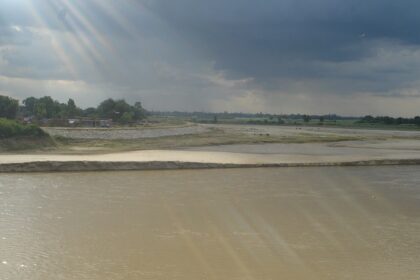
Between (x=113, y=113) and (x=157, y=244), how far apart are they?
57806mm

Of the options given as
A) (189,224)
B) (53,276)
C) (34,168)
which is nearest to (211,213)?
(189,224)

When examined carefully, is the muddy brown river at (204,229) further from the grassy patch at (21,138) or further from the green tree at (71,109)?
the green tree at (71,109)

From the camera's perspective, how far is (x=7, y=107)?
153ft

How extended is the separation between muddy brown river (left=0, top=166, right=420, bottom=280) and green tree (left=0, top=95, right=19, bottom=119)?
108 ft

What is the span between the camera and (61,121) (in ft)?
142

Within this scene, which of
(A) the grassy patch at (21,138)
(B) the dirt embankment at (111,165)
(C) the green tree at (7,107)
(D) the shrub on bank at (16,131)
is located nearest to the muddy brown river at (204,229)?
(B) the dirt embankment at (111,165)

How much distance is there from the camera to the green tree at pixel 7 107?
4647cm

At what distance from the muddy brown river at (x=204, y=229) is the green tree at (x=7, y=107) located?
108ft

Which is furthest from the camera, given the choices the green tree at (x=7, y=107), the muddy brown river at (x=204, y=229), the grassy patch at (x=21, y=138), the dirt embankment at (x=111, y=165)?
the green tree at (x=7, y=107)

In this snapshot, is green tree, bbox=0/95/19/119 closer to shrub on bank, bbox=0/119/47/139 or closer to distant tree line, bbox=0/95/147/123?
distant tree line, bbox=0/95/147/123

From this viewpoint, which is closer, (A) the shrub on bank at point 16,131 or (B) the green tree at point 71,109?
(A) the shrub on bank at point 16,131

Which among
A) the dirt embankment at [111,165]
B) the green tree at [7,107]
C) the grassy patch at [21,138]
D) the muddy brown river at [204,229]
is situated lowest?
the muddy brown river at [204,229]

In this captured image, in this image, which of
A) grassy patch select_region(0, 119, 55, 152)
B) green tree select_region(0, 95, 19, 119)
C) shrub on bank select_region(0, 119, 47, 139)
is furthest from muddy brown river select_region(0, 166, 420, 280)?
green tree select_region(0, 95, 19, 119)

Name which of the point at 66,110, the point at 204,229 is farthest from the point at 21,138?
the point at 66,110
